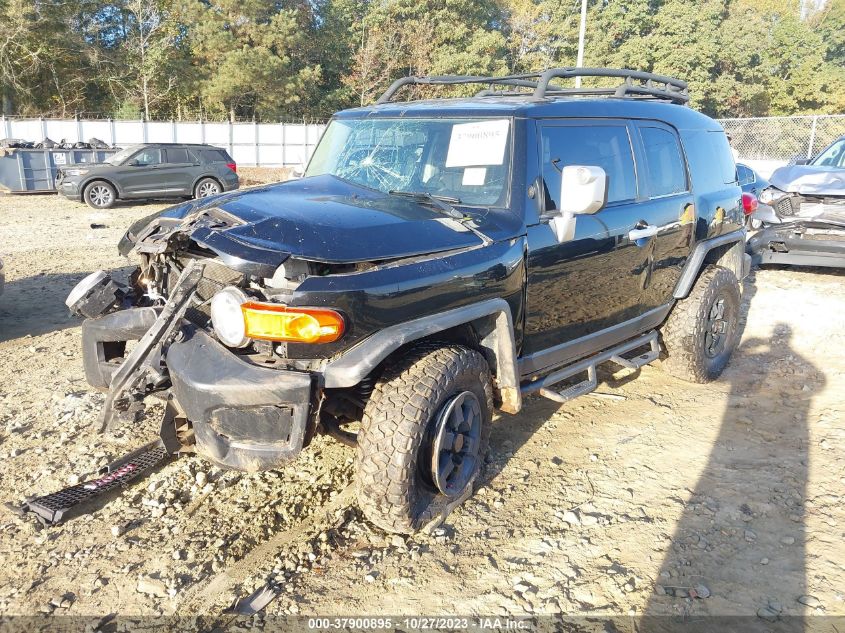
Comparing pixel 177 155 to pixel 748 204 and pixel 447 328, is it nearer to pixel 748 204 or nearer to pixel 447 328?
pixel 748 204

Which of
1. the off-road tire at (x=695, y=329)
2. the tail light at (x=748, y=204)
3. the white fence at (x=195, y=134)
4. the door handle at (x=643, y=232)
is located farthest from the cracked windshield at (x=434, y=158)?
the white fence at (x=195, y=134)

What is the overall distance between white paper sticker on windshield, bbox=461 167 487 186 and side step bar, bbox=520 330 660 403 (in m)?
1.21

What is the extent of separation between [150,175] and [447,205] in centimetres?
1449

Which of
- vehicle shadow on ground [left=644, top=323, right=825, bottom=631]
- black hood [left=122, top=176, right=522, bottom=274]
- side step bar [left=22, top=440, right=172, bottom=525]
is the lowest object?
vehicle shadow on ground [left=644, top=323, right=825, bottom=631]

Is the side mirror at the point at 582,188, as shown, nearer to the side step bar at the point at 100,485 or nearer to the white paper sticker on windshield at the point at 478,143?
the white paper sticker on windshield at the point at 478,143

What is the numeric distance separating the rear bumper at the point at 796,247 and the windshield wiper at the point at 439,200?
6630mm

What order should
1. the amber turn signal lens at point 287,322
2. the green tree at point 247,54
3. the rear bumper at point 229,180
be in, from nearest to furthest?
the amber turn signal lens at point 287,322, the rear bumper at point 229,180, the green tree at point 247,54

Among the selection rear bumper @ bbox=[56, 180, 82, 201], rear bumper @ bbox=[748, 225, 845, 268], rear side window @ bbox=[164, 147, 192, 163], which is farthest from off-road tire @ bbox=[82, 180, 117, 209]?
rear bumper @ bbox=[748, 225, 845, 268]

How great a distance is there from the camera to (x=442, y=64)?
36.8 meters

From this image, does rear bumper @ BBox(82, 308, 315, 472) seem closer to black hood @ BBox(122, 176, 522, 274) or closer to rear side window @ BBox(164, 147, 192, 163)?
black hood @ BBox(122, 176, 522, 274)

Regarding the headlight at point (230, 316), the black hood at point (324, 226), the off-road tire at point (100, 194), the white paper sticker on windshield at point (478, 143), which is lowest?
the off-road tire at point (100, 194)

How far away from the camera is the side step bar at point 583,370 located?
3807 mm

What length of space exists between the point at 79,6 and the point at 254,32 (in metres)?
8.89

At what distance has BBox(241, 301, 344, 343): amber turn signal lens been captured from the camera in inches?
103
